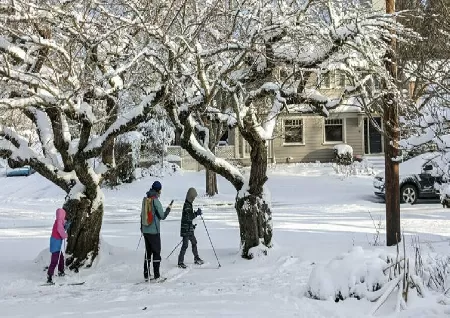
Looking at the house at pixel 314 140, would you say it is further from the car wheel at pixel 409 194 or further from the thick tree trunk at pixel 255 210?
the thick tree trunk at pixel 255 210

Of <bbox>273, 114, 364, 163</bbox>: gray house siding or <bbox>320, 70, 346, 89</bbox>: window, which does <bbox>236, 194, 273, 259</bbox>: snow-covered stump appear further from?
<bbox>273, 114, 364, 163</bbox>: gray house siding

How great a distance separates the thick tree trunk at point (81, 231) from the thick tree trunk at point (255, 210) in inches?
115

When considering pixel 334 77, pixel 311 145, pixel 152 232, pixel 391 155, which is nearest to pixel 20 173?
pixel 311 145

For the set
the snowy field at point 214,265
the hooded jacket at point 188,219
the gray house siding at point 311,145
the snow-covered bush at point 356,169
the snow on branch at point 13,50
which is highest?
the snow on branch at point 13,50

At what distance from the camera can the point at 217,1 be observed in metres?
8.29

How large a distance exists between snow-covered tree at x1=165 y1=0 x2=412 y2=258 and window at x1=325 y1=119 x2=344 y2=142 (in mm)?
22846

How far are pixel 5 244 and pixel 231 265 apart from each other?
6.32 metres

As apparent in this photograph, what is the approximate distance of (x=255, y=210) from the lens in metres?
10.4

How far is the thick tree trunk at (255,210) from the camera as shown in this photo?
10.4 meters

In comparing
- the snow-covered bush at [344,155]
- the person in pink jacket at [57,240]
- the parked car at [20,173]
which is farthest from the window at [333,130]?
the person in pink jacket at [57,240]

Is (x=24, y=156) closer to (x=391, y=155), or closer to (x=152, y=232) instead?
(x=152, y=232)

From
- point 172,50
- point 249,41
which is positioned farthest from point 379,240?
point 172,50

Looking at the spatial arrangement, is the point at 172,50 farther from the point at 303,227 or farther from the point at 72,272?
the point at 303,227

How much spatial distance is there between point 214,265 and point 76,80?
4.30 metres
